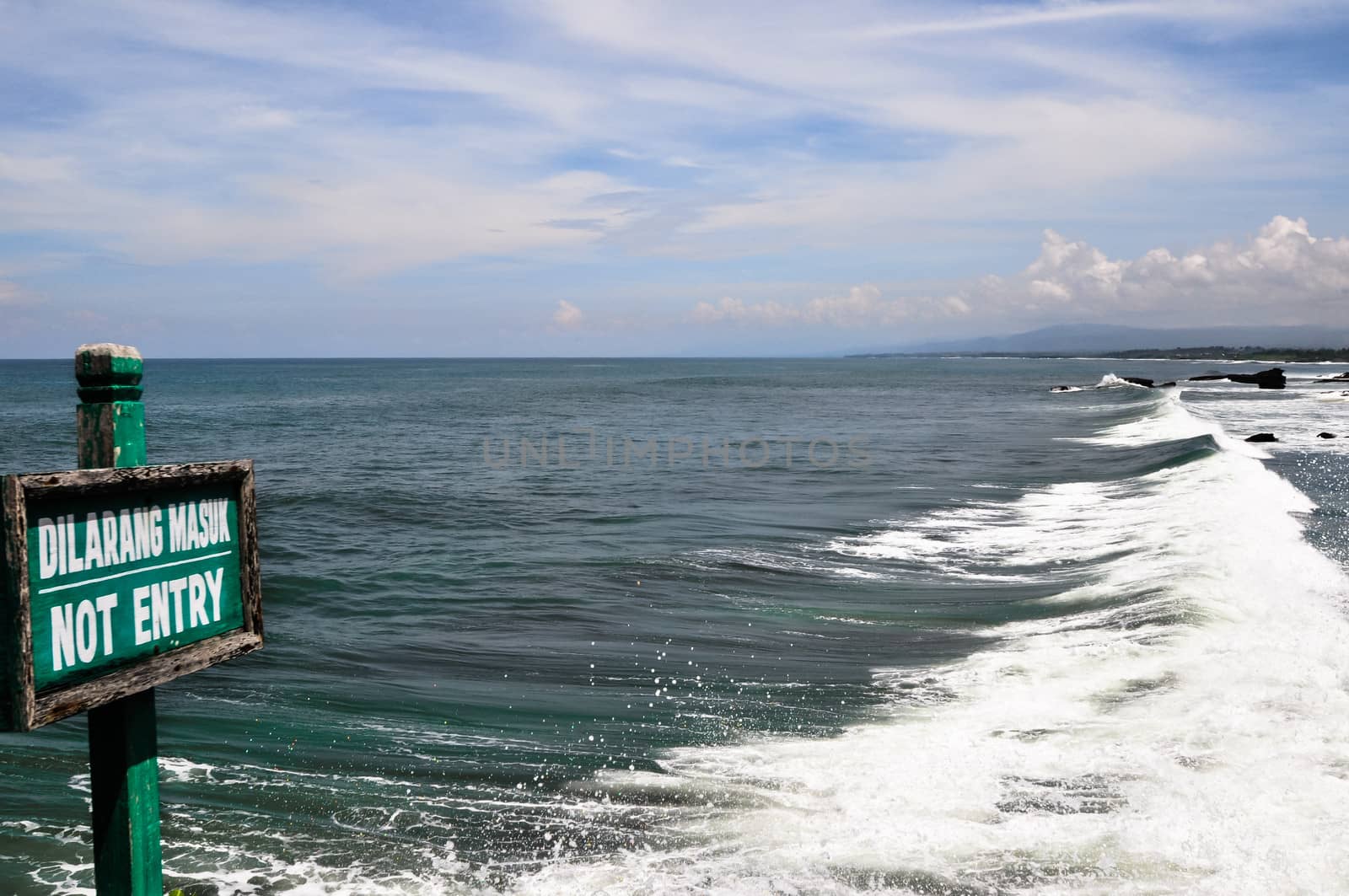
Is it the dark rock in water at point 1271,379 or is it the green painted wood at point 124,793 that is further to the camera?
the dark rock in water at point 1271,379

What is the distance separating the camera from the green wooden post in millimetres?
3064

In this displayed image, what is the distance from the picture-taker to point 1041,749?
23.6 feet

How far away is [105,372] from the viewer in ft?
10.1

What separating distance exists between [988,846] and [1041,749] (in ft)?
5.40

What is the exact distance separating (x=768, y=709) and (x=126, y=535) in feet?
20.3

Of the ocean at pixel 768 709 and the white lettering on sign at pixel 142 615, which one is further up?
the white lettering on sign at pixel 142 615

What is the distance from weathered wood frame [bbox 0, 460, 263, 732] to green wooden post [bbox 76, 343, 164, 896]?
0.16 meters

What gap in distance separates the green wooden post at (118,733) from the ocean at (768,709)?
2612mm

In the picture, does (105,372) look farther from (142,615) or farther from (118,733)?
(118,733)

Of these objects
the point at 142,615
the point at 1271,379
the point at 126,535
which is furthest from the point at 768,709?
the point at 1271,379

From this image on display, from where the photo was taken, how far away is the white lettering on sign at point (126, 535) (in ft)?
9.00
